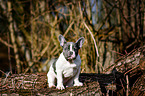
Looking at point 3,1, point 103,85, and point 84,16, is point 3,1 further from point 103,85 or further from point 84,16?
point 103,85

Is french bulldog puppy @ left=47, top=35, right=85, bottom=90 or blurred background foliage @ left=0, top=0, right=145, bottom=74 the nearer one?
french bulldog puppy @ left=47, top=35, right=85, bottom=90

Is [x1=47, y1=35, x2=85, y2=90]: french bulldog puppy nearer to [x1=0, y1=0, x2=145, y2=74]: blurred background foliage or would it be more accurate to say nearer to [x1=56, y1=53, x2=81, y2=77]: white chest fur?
[x1=56, y1=53, x2=81, y2=77]: white chest fur

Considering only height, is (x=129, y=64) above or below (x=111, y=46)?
below

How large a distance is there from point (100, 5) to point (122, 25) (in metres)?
0.89

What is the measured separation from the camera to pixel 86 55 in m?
3.46

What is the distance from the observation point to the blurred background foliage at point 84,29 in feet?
11.2

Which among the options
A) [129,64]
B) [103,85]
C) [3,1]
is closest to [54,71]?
[103,85]

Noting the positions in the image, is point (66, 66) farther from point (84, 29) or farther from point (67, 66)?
point (84, 29)

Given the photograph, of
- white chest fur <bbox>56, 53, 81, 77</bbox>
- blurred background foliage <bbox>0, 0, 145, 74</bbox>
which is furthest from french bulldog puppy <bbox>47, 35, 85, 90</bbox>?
blurred background foliage <bbox>0, 0, 145, 74</bbox>

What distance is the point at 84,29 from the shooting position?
324cm

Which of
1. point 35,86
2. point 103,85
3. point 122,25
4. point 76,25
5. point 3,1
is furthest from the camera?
point 3,1

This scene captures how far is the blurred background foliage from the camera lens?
11.2ft

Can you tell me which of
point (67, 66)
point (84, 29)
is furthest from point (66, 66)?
point (84, 29)

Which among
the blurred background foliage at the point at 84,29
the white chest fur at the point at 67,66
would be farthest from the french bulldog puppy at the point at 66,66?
the blurred background foliage at the point at 84,29
